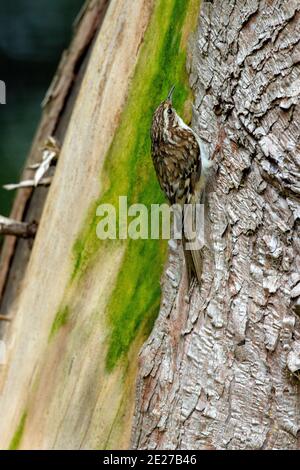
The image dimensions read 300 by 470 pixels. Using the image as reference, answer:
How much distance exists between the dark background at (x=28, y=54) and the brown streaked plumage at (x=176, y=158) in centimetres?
293

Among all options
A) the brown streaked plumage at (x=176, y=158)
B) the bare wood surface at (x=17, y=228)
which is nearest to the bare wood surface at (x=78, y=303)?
the bare wood surface at (x=17, y=228)

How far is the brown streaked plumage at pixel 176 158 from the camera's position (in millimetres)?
2562

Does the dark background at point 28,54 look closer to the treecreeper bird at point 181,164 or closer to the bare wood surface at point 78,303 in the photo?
the bare wood surface at point 78,303

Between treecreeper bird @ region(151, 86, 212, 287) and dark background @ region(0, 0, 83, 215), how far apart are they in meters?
2.93

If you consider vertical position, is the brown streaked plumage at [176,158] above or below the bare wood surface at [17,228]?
above

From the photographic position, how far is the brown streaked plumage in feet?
8.41

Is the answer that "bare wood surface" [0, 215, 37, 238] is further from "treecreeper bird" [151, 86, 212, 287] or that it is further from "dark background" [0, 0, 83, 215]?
"dark background" [0, 0, 83, 215]

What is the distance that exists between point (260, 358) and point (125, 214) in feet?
2.10

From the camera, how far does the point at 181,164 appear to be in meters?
2.74

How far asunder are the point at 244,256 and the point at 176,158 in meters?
0.44

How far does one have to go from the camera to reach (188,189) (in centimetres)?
260

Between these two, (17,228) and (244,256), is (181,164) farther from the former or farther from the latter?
(17,228)

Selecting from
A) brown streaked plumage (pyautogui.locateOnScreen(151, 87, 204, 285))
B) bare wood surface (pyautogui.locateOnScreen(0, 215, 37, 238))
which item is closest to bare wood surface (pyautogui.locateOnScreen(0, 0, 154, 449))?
bare wood surface (pyautogui.locateOnScreen(0, 215, 37, 238))
